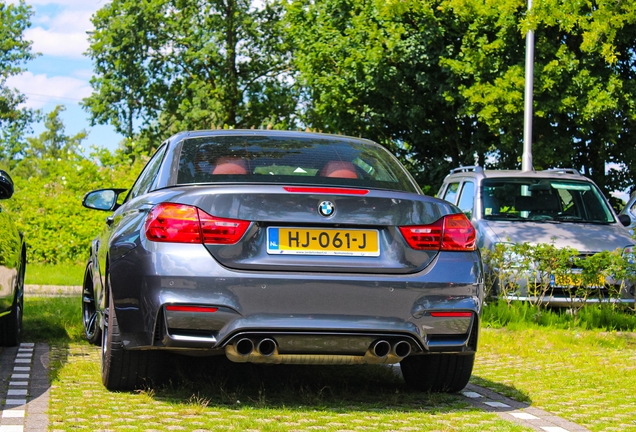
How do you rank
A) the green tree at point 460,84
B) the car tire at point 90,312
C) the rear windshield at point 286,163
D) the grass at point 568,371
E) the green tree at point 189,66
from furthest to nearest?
the green tree at point 189,66 → the green tree at point 460,84 → the car tire at point 90,312 → the grass at point 568,371 → the rear windshield at point 286,163

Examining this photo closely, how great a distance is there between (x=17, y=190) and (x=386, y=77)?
A: 11227 mm

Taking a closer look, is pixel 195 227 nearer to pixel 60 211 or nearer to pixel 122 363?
pixel 122 363

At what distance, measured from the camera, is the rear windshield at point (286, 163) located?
6020mm

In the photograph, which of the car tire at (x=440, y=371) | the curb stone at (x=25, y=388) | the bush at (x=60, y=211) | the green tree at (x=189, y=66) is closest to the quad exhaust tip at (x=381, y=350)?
the car tire at (x=440, y=371)

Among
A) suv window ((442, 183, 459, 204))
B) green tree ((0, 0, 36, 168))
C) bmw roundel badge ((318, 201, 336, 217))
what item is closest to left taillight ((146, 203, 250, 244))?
bmw roundel badge ((318, 201, 336, 217))

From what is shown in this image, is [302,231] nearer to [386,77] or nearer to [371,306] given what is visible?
[371,306]

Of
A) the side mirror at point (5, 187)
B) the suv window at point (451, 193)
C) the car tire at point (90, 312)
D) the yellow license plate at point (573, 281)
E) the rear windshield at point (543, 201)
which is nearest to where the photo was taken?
the side mirror at point (5, 187)

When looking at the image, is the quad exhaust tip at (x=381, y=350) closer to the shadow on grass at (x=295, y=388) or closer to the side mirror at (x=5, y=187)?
the shadow on grass at (x=295, y=388)

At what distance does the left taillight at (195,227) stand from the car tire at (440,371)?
1742mm

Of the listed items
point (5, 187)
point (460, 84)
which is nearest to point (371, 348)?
point (5, 187)

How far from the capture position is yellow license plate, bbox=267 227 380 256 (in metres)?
5.54

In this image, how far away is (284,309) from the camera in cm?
547

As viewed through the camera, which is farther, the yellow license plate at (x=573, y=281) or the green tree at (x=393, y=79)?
the green tree at (x=393, y=79)

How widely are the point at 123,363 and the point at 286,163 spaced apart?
150cm
